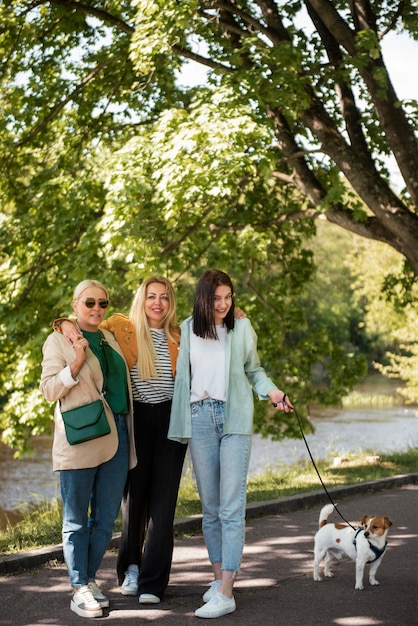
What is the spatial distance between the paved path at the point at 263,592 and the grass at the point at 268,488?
0.55 meters

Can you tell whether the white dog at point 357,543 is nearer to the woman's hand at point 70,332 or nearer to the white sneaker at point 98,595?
the white sneaker at point 98,595

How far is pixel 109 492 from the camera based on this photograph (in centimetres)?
504

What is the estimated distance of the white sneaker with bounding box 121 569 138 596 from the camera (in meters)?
5.24

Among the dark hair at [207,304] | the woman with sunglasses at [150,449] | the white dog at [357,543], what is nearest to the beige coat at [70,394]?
the woman with sunglasses at [150,449]

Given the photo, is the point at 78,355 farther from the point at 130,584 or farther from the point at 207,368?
the point at 130,584

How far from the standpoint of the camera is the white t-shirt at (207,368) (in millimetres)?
5031

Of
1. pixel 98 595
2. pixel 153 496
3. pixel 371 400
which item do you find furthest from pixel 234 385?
pixel 371 400

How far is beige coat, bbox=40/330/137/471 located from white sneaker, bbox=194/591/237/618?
101 cm

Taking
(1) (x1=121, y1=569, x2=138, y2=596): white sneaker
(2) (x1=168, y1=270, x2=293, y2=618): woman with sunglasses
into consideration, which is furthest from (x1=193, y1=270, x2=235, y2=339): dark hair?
(1) (x1=121, y1=569, x2=138, y2=596): white sneaker

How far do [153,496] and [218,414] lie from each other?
2.30ft

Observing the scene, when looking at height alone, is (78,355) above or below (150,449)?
above

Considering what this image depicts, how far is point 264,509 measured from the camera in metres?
8.08

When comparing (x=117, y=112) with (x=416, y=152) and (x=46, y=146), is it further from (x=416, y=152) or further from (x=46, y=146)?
(x=416, y=152)

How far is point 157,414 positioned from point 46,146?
990 cm
